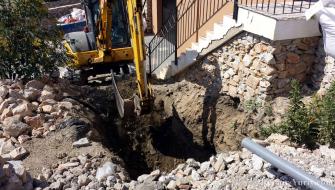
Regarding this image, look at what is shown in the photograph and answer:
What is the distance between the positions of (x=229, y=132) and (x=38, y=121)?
340cm

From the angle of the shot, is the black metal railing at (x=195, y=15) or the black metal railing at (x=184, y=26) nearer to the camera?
the black metal railing at (x=195, y=15)

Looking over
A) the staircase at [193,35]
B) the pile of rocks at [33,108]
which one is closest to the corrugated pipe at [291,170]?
the staircase at [193,35]

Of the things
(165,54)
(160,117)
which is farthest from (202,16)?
(160,117)

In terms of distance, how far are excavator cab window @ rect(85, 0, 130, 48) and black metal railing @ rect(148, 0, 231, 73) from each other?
916mm

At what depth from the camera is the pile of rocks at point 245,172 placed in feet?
14.5

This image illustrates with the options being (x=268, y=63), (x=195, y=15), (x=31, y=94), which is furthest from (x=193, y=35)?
(x=31, y=94)

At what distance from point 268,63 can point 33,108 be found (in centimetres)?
403

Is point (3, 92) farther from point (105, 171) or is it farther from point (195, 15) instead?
point (195, 15)

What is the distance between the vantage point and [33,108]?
249 inches

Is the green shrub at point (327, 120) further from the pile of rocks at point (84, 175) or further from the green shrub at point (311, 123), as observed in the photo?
the pile of rocks at point (84, 175)

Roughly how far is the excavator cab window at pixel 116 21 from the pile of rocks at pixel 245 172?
4237 millimetres

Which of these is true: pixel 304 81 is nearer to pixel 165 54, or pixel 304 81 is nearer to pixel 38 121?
pixel 165 54

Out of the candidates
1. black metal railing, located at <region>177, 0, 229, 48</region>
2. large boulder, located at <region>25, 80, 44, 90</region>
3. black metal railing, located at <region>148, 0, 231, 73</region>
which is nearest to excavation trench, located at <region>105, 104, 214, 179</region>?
large boulder, located at <region>25, 80, 44, 90</region>

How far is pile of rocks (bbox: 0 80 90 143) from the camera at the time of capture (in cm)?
593
